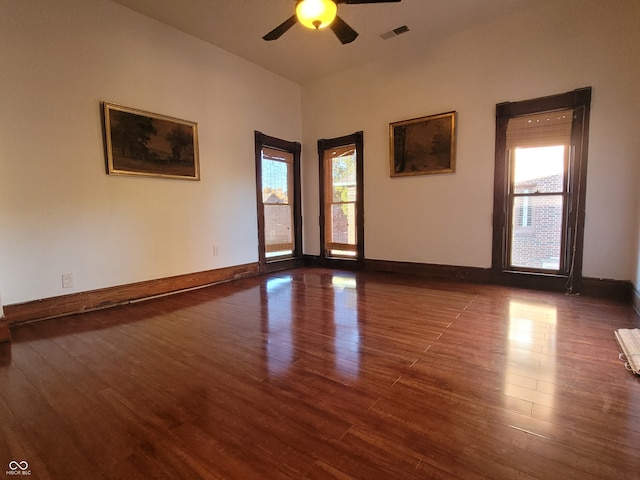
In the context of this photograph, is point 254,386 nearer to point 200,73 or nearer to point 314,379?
point 314,379

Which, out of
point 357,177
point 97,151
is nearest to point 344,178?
point 357,177

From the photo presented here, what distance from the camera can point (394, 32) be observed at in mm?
4309

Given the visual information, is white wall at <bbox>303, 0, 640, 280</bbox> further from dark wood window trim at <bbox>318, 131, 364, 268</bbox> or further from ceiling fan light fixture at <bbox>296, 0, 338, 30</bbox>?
ceiling fan light fixture at <bbox>296, 0, 338, 30</bbox>

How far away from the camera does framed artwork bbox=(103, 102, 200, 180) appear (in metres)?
3.56

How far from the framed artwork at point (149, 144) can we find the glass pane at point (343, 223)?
255cm

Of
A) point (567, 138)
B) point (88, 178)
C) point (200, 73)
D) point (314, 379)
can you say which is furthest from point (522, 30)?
point (88, 178)

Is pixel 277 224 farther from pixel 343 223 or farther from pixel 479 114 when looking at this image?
pixel 479 114

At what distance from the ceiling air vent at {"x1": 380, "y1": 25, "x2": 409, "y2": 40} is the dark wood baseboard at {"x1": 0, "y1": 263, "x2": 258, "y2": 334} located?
4.11 metres

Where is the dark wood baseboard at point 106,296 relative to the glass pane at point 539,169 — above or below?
below

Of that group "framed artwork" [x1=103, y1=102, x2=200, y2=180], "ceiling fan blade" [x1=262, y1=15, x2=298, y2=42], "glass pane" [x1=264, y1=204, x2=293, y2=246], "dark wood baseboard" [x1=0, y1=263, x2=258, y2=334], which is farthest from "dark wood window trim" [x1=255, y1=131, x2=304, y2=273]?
"ceiling fan blade" [x1=262, y1=15, x2=298, y2=42]

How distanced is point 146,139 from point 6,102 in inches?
48.5

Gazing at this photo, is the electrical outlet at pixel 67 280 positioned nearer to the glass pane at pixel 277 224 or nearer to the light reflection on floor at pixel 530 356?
the glass pane at pixel 277 224

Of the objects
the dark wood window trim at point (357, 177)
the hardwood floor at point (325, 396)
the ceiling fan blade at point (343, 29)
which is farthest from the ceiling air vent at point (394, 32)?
the hardwood floor at point (325, 396)

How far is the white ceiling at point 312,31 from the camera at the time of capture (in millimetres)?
3688
